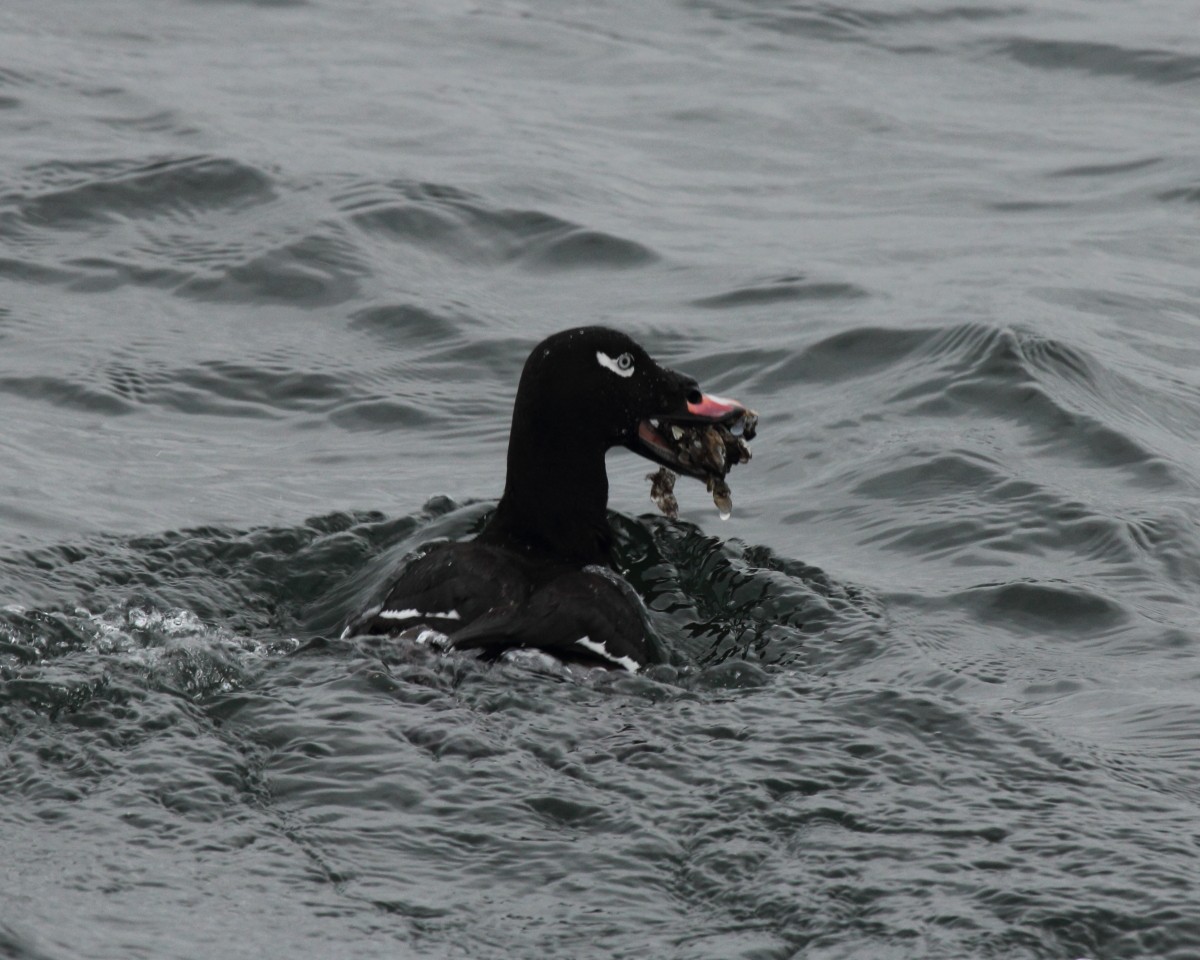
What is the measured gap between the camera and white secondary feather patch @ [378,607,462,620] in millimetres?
6383

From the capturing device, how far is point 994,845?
17.1 feet

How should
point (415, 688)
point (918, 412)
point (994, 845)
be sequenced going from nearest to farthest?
point (994, 845), point (415, 688), point (918, 412)

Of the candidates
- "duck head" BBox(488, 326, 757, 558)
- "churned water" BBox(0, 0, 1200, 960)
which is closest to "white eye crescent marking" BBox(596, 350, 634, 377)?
"duck head" BBox(488, 326, 757, 558)

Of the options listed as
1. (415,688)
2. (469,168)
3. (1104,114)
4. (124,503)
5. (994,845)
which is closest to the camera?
(994,845)

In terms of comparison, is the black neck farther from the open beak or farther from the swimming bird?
the open beak

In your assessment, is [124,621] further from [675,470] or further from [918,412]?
[918,412]

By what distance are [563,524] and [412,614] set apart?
0.76 metres

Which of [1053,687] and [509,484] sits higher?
[509,484]

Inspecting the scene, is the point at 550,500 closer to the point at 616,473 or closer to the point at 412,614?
the point at 412,614

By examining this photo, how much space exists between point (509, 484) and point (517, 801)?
195 cm

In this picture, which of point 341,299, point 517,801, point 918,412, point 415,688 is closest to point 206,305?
Result: point 341,299

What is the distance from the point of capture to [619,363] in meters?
A: 7.06

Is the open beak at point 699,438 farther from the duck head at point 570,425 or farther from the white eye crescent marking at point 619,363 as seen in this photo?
the white eye crescent marking at point 619,363

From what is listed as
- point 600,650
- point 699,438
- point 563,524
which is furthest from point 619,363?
point 600,650
